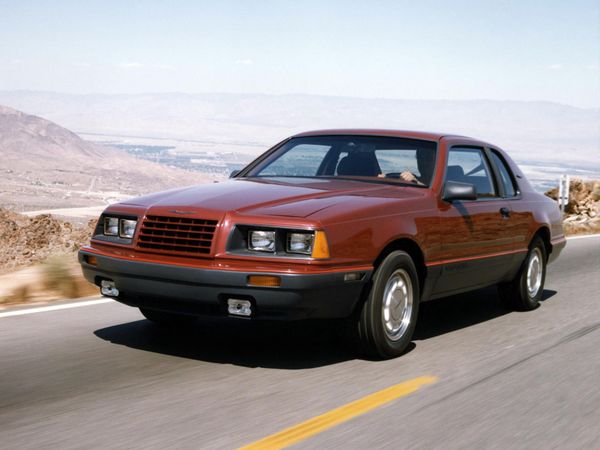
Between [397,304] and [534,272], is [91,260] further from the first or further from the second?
[534,272]

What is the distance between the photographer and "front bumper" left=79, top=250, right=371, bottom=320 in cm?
554

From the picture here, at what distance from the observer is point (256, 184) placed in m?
6.89

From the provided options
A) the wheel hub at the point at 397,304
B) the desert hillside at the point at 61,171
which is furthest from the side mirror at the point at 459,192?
the desert hillside at the point at 61,171

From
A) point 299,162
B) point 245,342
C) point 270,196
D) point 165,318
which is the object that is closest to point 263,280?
point 270,196

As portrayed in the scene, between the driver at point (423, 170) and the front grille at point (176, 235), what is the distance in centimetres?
197

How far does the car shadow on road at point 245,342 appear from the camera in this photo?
6.15 metres

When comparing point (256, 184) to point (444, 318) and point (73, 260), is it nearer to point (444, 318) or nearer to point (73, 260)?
point (444, 318)

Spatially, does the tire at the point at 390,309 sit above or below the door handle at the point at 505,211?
below

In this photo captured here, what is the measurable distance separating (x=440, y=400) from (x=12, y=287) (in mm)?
4701

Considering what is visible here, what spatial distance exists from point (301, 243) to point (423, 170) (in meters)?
1.89

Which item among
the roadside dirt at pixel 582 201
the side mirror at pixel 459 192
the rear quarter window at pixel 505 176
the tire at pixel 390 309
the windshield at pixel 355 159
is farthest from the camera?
the roadside dirt at pixel 582 201

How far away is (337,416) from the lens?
4.80 m

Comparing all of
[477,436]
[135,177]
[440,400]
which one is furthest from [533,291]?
[135,177]

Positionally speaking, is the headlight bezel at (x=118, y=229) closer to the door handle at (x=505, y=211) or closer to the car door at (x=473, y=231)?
the car door at (x=473, y=231)
